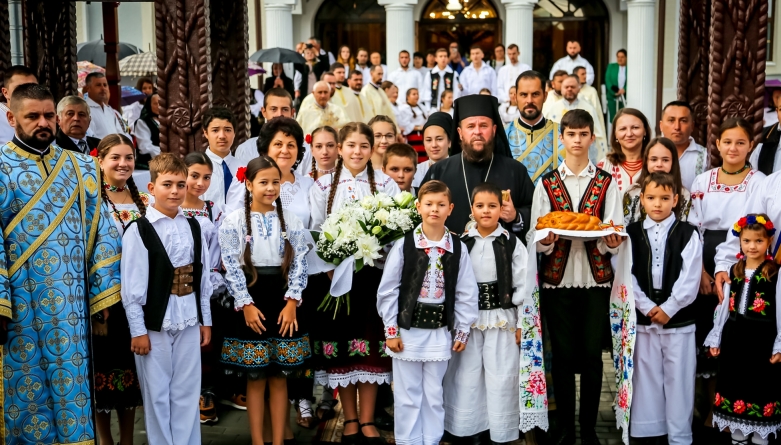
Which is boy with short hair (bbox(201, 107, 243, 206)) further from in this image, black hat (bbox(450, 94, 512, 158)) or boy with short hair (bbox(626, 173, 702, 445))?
boy with short hair (bbox(626, 173, 702, 445))

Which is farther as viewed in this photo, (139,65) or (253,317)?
(139,65)

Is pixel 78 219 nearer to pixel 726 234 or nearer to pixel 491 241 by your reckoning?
pixel 491 241

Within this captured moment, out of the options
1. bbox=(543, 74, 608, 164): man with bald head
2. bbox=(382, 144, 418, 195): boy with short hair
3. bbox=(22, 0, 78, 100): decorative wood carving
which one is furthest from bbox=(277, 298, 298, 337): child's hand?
bbox=(543, 74, 608, 164): man with bald head

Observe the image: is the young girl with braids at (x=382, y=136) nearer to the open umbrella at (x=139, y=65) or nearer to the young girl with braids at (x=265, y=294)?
the young girl with braids at (x=265, y=294)

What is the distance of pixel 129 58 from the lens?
16.2 m

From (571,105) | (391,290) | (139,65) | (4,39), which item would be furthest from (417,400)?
(139,65)

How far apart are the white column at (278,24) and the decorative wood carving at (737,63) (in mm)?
14716

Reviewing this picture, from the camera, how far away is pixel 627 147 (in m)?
6.05

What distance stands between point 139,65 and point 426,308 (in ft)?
38.9

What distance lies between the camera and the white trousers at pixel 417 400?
5297 mm

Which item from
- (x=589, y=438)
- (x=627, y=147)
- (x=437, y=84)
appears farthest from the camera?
(x=437, y=84)

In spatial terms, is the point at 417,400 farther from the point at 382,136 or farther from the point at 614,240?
the point at 382,136

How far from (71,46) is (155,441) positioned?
4512mm

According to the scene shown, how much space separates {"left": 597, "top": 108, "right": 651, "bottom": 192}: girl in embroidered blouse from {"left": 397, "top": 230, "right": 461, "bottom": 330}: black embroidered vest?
4.46ft
